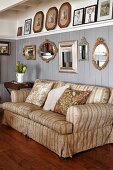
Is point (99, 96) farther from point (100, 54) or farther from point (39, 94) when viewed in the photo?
point (39, 94)

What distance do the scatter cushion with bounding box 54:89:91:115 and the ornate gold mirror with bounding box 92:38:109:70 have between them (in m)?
0.57

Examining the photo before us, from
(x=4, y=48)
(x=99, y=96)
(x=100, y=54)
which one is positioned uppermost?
(x=4, y=48)

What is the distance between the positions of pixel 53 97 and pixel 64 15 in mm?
1676

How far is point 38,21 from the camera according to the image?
5.10m

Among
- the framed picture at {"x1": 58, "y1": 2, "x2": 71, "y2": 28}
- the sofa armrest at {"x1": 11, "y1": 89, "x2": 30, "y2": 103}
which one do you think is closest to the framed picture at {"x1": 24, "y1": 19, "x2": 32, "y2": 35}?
the framed picture at {"x1": 58, "y1": 2, "x2": 71, "y2": 28}

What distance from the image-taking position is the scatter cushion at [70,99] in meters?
3.33

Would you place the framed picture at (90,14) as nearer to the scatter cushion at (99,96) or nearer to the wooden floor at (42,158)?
the scatter cushion at (99,96)

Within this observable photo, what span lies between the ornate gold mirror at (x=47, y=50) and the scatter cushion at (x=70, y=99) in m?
1.43

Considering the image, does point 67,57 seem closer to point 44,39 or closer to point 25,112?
point 44,39

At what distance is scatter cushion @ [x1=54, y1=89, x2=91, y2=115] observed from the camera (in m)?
3.33

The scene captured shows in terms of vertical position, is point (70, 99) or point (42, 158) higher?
point (70, 99)

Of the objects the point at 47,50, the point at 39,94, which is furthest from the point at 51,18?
the point at 39,94

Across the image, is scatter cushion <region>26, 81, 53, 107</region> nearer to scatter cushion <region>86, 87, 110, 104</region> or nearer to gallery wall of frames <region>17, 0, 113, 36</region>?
scatter cushion <region>86, 87, 110, 104</region>

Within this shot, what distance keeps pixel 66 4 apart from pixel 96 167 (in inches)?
119
